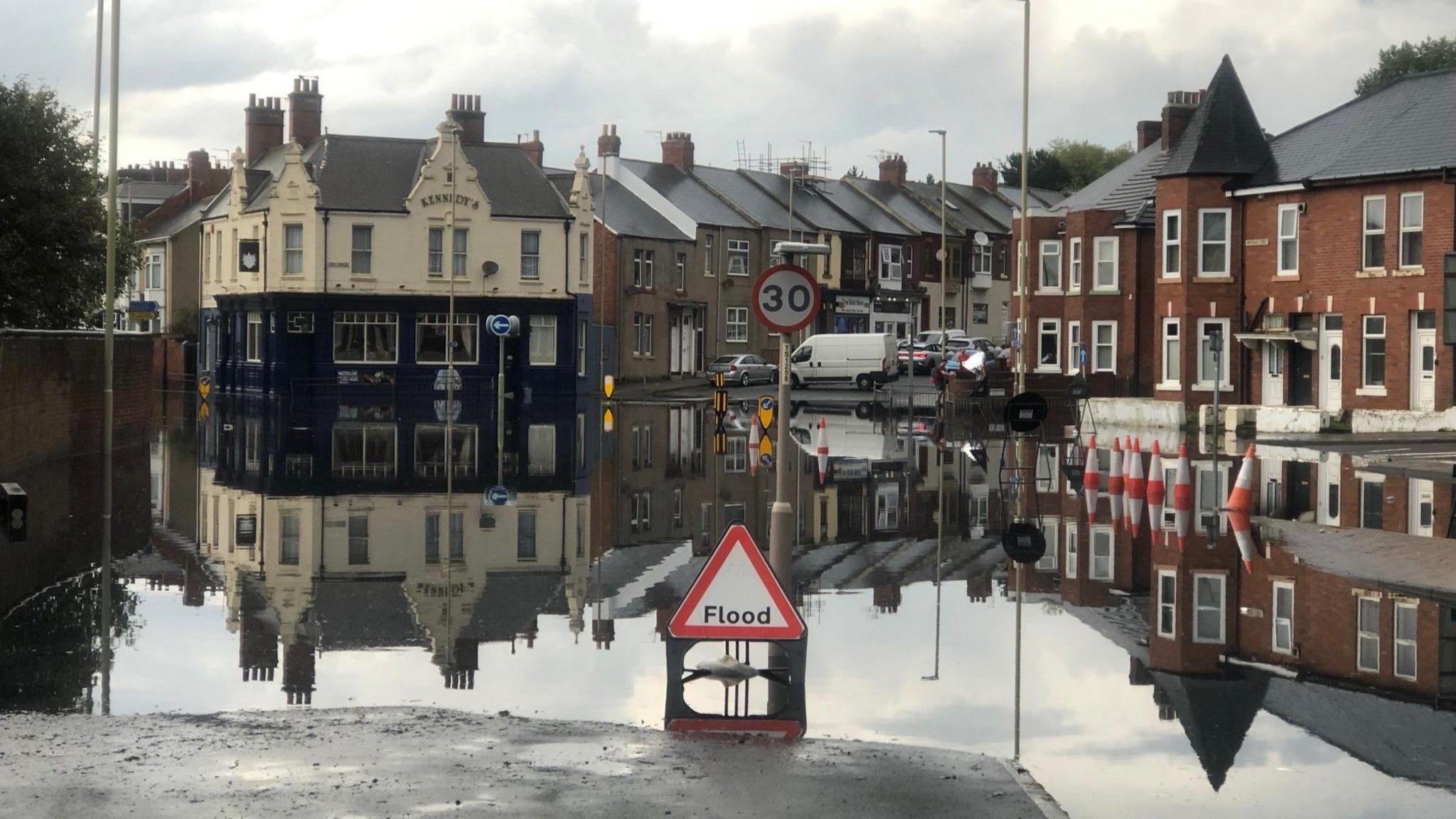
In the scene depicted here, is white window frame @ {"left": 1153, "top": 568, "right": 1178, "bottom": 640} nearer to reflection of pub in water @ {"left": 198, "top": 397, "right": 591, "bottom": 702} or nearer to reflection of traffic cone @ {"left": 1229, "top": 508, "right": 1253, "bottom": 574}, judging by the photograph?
reflection of traffic cone @ {"left": 1229, "top": 508, "right": 1253, "bottom": 574}

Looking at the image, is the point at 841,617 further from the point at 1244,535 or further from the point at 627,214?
the point at 627,214

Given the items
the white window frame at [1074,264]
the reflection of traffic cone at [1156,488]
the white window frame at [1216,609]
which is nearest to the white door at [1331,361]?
the white window frame at [1074,264]

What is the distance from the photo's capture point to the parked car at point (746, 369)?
7362 cm

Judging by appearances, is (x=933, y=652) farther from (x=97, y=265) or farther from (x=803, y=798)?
(x=97, y=265)

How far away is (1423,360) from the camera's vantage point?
4238cm

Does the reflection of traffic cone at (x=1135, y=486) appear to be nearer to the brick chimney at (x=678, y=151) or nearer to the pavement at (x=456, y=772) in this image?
the pavement at (x=456, y=772)

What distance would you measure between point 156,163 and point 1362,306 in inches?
3372

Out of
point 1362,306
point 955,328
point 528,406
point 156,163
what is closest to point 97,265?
point 528,406

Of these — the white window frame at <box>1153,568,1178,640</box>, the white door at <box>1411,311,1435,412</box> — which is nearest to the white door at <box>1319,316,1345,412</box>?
the white door at <box>1411,311,1435,412</box>

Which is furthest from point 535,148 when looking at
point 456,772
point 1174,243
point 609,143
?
point 456,772

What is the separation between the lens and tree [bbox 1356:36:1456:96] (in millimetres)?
89438

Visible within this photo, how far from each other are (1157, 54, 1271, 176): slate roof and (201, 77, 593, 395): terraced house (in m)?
25.1

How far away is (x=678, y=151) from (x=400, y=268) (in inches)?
919

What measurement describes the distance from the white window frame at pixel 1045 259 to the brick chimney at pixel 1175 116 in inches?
179
